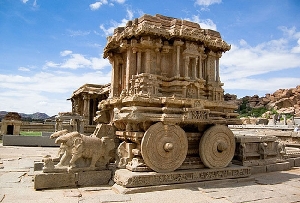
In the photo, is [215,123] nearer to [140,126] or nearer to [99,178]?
[140,126]

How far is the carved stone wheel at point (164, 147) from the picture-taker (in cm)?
591

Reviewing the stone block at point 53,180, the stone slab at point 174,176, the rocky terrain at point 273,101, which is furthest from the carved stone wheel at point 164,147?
the rocky terrain at point 273,101

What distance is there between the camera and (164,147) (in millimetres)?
6062

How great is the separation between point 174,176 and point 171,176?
88 mm

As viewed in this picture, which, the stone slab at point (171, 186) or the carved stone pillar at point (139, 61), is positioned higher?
the carved stone pillar at point (139, 61)

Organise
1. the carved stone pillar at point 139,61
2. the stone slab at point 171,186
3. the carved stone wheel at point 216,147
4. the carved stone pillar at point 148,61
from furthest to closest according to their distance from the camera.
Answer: the carved stone pillar at point 139,61 → the carved stone pillar at point 148,61 → the carved stone wheel at point 216,147 → the stone slab at point 171,186

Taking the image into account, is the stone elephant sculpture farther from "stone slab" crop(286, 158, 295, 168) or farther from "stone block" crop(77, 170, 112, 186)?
"stone slab" crop(286, 158, 295, 168)

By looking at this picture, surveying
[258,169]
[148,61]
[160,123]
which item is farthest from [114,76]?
[258,169]

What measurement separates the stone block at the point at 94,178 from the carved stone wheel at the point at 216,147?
98.5 inches

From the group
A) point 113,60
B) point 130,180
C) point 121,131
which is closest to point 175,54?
point 113,60

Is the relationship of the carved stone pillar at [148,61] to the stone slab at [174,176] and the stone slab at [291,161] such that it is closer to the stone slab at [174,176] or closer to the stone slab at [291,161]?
the stone slab at [174,176]

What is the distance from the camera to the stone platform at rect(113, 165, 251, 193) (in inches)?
218

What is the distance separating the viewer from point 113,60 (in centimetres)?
922

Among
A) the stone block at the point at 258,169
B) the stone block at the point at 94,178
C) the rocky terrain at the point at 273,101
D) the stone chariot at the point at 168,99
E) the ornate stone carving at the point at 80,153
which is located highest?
the rocky terrain at the point at 273,101
